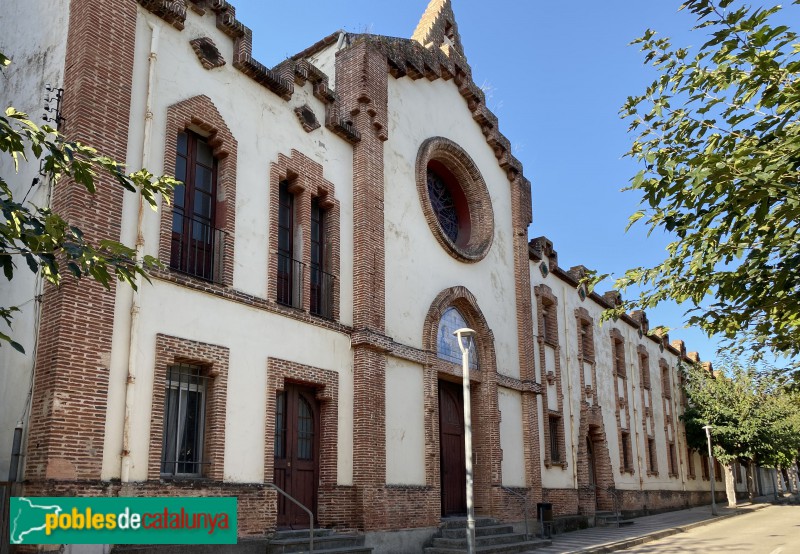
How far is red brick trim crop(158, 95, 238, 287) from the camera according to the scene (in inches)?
444

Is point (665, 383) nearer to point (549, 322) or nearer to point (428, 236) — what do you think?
point (549, 322)

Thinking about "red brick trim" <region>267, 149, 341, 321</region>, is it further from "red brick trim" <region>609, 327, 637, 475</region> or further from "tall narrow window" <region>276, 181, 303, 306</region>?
"red brick trim" <region>609, 327, 637, 475</region>

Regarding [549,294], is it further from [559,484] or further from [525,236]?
[559,484]

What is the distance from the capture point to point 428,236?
17.3m

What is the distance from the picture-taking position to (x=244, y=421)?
1159cm

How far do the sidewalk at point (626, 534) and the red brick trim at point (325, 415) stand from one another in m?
5.43

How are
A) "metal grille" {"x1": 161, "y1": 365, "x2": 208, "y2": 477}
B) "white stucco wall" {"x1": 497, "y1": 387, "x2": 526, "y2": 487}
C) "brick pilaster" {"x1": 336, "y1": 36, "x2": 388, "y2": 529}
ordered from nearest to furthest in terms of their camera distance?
1. "metal grille" {"x1": 161, "y1": 365, "x2": 208, "y2": 477}
2. "brick pilaster" {"x1": 336, "y1": 36, "x2": 388, "y2": 529}
3. "white stucco wall" {"x1": 497, "y1": 387, "x2": 526, "y2": 487}

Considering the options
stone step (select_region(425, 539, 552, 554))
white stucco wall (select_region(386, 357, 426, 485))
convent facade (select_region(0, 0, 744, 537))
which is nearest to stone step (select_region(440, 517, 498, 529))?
convent facade (select_region(0, 0, 744, 537))

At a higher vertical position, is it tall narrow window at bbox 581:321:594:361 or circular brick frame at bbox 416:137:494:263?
circular brick frame at bbox 416:137:494:263

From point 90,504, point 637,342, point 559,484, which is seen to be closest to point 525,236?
point 559,484

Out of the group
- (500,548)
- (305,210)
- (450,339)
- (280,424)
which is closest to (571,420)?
(450,339)

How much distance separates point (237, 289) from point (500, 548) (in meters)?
8.03

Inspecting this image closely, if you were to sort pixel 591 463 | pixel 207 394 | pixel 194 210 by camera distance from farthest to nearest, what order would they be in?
pixel 591 463, pixel 194 210, pixel 207 394

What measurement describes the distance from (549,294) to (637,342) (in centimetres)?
1109
